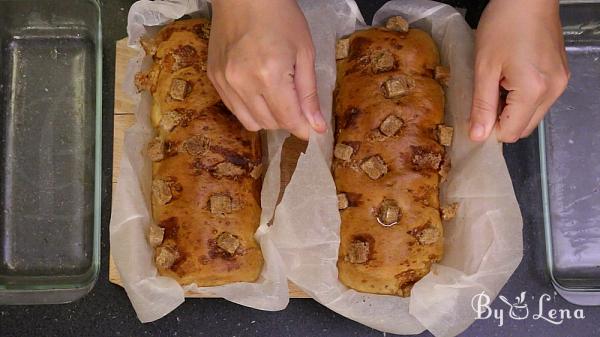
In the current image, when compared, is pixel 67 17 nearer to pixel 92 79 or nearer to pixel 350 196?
pixel 92 79

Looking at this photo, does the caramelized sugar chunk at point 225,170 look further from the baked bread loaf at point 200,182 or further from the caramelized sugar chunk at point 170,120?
the caramelized sugar chunk at point 170,120

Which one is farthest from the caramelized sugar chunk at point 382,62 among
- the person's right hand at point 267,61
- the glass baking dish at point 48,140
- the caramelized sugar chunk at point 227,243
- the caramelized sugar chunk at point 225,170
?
the glass baking dish at point 48,140

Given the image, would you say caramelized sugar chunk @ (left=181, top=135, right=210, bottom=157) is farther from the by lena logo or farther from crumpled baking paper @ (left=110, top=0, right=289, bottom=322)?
the by lena logo

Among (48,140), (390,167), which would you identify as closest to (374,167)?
(390,167)

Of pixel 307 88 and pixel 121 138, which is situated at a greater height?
pixel 307 88

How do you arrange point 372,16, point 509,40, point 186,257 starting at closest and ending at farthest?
point 509,40 < point 186,257 < point 372,16

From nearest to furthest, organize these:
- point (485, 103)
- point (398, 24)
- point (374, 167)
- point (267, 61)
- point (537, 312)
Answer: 1. point (267, 61)
2. point (485, 103)
3. point (374, 167)
4. point (398, 24)
5. point (537, 312)

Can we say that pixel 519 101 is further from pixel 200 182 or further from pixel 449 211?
pixel 200 182

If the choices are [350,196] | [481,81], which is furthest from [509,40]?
[350,196]
